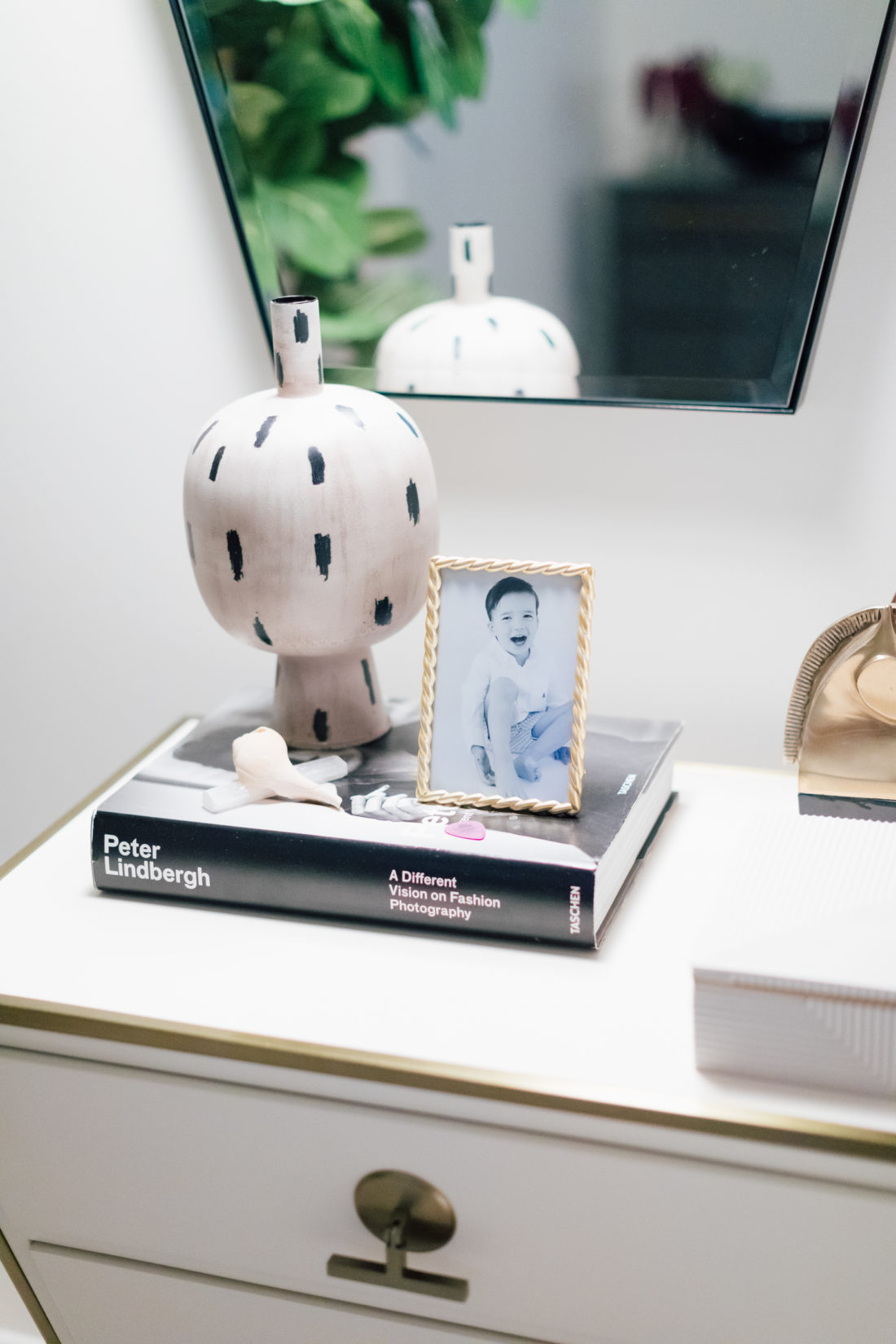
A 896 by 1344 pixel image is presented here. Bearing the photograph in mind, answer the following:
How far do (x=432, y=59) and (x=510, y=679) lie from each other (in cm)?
45

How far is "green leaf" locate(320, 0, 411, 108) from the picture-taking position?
80cm

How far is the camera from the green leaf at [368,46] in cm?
80

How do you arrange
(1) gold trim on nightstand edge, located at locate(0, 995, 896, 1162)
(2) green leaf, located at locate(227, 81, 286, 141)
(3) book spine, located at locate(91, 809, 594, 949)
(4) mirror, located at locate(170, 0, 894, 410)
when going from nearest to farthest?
(1) gold trim on nightstand edge, located at locate(0, 995, 896, 1162) < (3) book spine, located at locate(91, 809, 594, 949) < (4) mirror, located at locate(170, 0, 894, 410) < (2) green leaf, located at locate(227, 81, 286, 141)

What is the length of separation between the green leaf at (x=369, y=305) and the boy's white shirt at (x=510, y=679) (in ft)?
1.04

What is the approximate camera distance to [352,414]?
69 centimetres

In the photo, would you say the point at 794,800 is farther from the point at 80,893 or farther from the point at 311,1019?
the point at 80,893

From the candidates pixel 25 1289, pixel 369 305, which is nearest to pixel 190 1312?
pixel 25 1289

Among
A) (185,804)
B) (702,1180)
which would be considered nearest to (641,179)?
(185,804)

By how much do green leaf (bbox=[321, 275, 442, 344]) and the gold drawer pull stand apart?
60 cm

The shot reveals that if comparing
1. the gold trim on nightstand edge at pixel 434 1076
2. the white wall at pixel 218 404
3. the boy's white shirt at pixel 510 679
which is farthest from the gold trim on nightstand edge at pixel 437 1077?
the white wall at pixel 218 404

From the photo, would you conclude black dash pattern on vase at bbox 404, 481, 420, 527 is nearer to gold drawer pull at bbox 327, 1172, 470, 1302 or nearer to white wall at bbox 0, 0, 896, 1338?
white wall at bbox 0, 0, 896, 1338

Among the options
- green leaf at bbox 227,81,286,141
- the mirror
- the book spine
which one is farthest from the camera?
green leaf at bbox 227,81,286,141

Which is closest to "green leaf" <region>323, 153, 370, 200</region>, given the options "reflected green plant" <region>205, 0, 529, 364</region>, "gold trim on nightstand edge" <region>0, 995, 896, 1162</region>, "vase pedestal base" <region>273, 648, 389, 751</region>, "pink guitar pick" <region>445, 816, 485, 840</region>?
"reflected green plant" <region>205, 0, 529, 364</region>

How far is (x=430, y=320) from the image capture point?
33.8 inches
